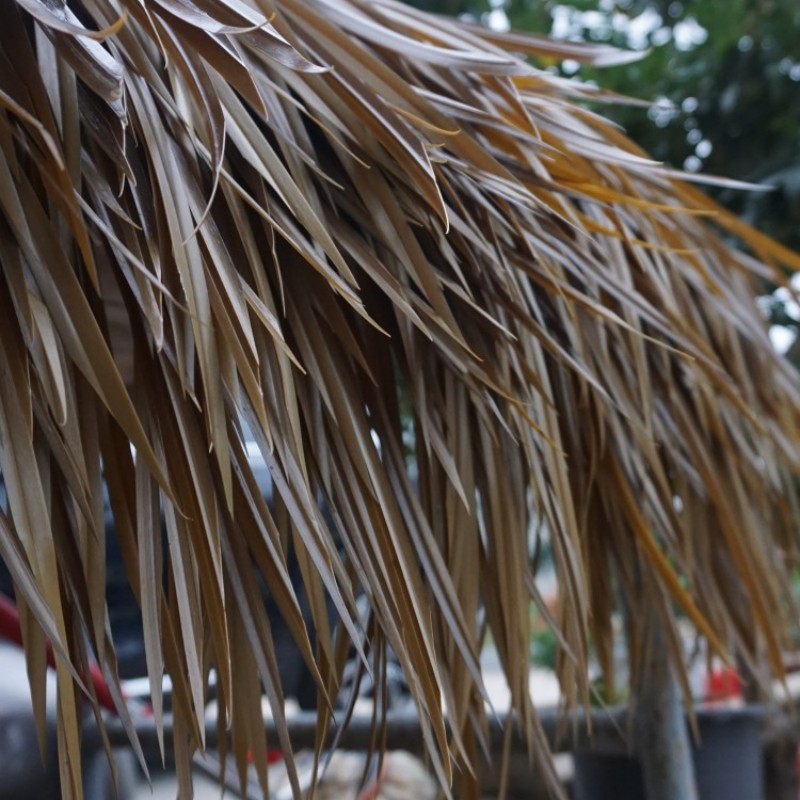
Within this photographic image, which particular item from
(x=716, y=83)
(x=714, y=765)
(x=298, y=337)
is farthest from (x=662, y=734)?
(x=716, y=83)

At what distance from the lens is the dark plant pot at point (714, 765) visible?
1.70m

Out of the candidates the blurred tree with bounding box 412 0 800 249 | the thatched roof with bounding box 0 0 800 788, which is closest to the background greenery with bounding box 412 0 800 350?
the blurred tree with bounding box 412 0 800 249

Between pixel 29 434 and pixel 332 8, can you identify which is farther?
pixel 332 8

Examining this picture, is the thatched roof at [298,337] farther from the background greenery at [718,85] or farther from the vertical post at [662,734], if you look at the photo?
the background greenery at [718,85]

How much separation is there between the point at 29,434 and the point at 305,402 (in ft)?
0.76

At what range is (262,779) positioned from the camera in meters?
0.71

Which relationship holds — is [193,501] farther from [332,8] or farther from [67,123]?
[332,8]

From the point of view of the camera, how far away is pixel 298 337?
0.76 meters

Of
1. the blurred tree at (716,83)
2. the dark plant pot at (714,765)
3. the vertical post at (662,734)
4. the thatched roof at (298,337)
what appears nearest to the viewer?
the thatched roof at (298,337)

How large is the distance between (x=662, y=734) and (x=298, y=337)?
3.03 ft

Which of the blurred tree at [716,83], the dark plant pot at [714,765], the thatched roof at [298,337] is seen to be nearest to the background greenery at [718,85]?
the blurred tree at [716,83]

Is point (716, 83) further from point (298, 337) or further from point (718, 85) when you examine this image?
point (298, 337)

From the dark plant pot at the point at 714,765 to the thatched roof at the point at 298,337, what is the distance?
71 centimetres

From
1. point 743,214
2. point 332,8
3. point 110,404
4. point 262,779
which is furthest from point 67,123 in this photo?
point 743,214
